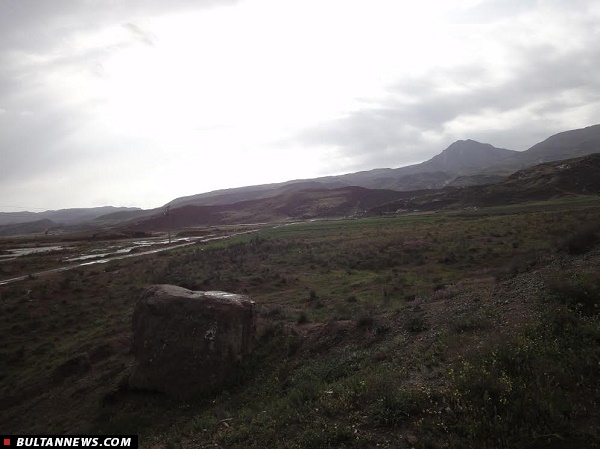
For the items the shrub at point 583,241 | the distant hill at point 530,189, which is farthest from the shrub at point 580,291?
the distant hill at point 530,189

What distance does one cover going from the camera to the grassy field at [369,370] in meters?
6.57

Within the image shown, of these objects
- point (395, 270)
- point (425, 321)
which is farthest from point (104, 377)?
point (395, 270)

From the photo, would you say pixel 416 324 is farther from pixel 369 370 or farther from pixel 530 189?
pixel 530 189

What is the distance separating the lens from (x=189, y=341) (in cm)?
1330

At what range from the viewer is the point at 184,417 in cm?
1130

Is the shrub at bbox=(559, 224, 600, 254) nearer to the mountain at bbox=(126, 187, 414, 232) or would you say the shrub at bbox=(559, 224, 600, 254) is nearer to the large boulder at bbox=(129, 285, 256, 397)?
the large boulder at bbox=(129, 285, 256, 397)

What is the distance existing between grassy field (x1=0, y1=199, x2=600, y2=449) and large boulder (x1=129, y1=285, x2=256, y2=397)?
548 mm

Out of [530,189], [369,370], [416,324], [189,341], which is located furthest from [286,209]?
[369,370]

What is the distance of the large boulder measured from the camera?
42.2 feet

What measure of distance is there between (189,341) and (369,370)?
6.82 m

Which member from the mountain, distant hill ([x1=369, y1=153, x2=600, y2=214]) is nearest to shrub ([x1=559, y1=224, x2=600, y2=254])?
distant hill ([x1=369, y1=153, x2=600, y2=214])

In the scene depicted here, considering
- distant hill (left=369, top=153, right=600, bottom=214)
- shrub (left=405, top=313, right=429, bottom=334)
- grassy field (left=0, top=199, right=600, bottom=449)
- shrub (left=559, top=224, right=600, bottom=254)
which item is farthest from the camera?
distant hill (left=369, top=153, right=600, bottom=214)

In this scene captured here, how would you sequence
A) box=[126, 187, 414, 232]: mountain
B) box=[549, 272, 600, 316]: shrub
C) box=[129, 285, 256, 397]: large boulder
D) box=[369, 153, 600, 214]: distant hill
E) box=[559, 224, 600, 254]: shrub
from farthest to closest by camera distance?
box=[126, 187, 414, 232]: mountain, box=[369, 153, 600, 214]: distant hill, box=[559, 224, 600, 254]: shrub, box=[129, 285, 256, 397]: large boulder, box=[549, 272, 600, 316]: shrub

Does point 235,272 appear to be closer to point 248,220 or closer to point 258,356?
point 258,356
